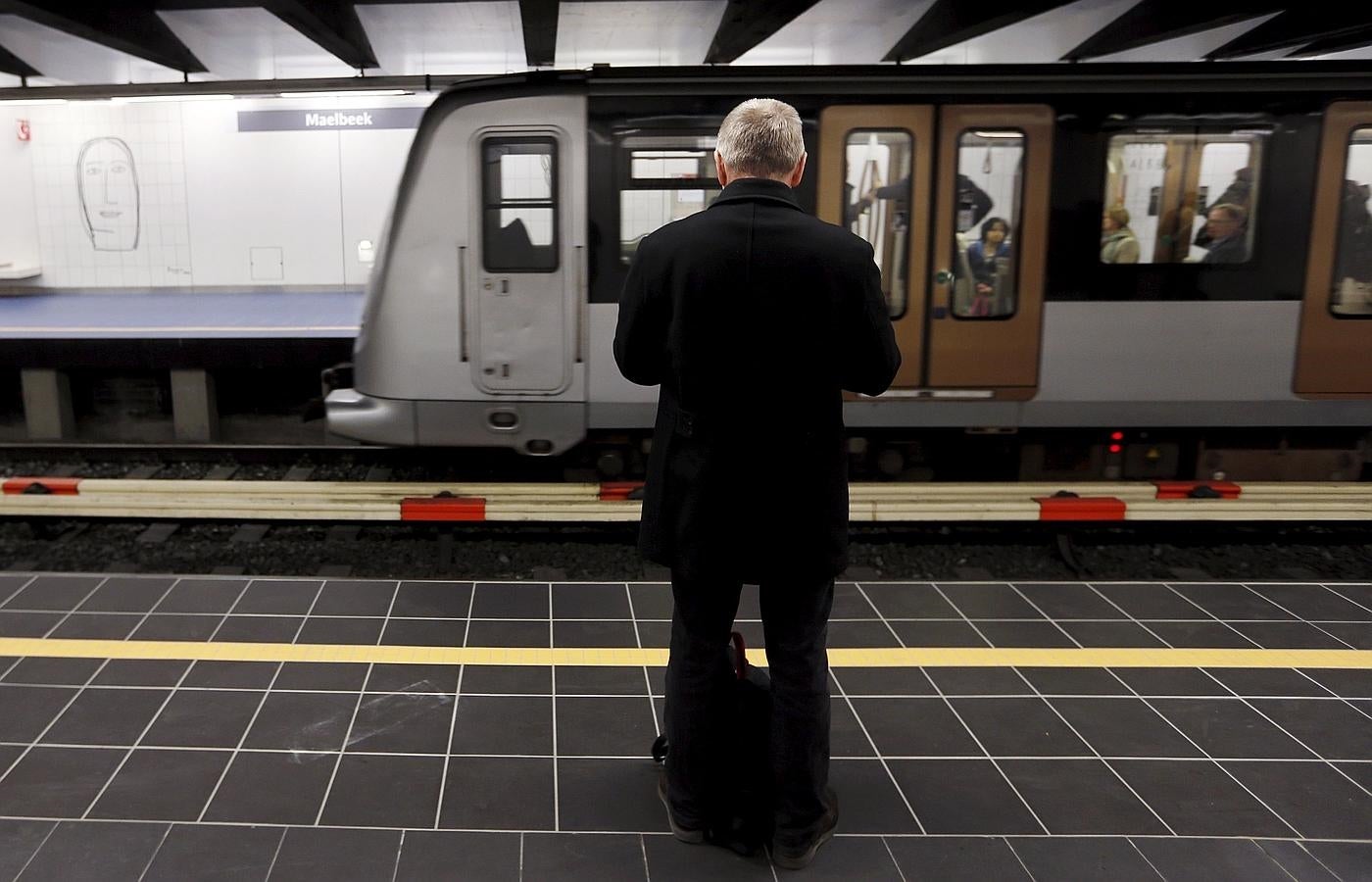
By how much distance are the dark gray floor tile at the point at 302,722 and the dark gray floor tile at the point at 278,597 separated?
91cm

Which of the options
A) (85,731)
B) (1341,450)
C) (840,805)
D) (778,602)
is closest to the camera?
(778,602)

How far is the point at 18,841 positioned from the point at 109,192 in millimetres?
12400

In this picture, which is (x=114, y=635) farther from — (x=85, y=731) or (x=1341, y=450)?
(x=1341, y=450)

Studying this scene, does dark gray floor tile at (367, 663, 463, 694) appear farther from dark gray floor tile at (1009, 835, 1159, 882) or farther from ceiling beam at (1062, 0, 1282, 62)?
ceiling beam at (1062, 0, 1282, 62)

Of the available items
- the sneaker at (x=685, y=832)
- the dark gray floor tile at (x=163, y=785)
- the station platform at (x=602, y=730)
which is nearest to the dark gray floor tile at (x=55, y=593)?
the station platform at (x=602, y=730)

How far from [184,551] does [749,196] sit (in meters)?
4.98

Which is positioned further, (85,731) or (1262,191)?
(1262,191)

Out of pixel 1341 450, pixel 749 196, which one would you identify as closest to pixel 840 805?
pixel 749 196

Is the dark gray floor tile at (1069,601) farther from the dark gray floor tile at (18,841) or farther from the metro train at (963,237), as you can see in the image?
the dark gray floor tile at (18,841)

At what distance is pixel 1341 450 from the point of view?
717 cm

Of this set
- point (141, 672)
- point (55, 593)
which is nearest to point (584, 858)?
point (141, 672)

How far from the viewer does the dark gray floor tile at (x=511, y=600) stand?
491cm

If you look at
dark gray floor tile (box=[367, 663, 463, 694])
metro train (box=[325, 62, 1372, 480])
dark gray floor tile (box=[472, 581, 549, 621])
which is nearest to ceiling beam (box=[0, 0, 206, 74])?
metro train (box=[325, 62, 1372, 480])

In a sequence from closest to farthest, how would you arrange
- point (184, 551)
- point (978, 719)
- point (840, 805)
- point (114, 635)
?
point (840, 805) → point (978, 719) → point (114, 635) → point (184, 551)
